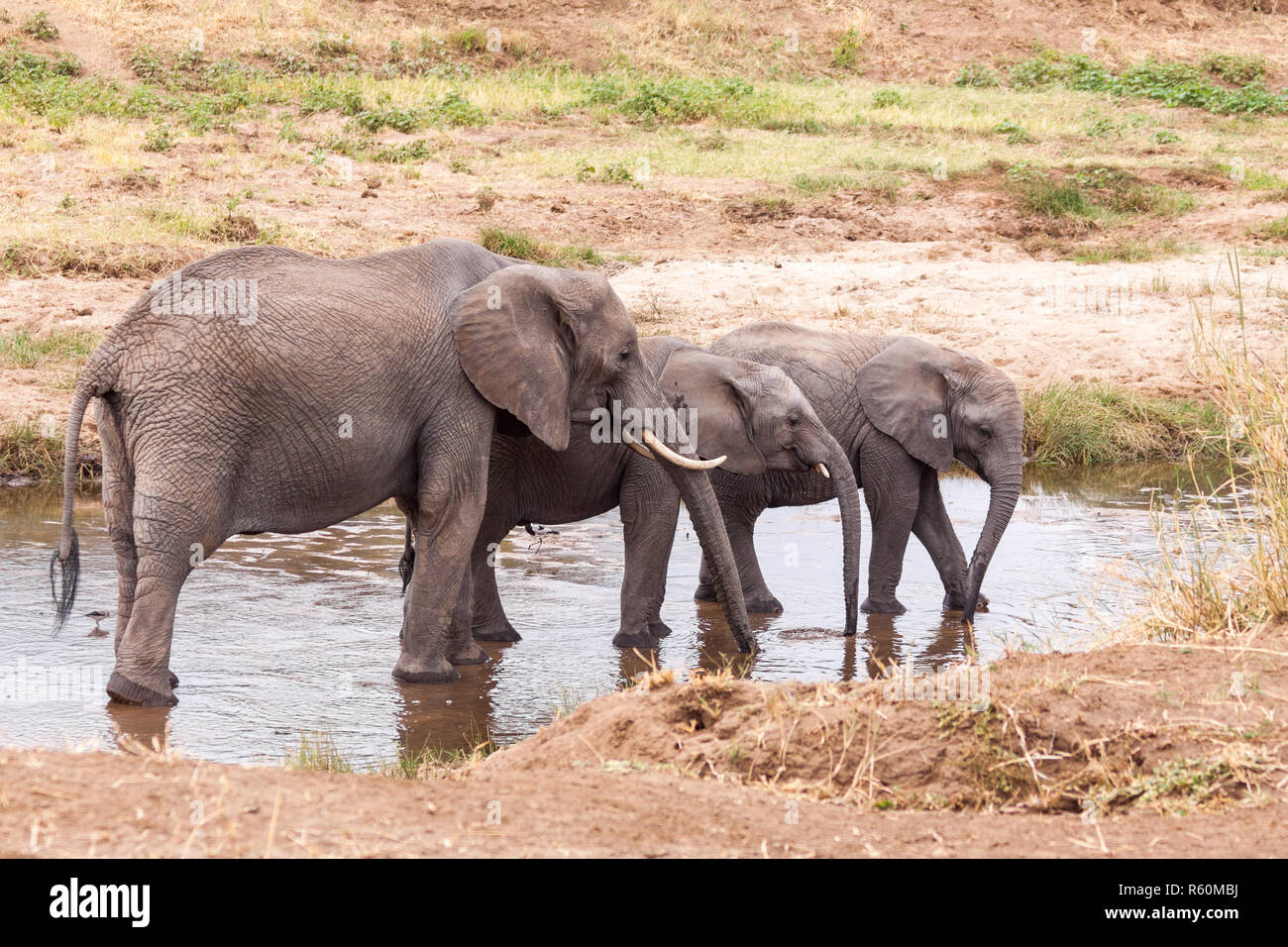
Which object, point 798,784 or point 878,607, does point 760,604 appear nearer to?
point 878,607

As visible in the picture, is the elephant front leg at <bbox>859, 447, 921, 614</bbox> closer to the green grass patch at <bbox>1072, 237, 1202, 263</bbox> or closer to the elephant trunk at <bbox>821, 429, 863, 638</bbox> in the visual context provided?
the elephant trunk at <bbox>821, 429, 863, 638</bbox>

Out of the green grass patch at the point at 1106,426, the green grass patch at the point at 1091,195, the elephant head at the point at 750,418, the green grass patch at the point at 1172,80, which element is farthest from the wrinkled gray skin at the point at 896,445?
the green grass patch at the point at 1172,80

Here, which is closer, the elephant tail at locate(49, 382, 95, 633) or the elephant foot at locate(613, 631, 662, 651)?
the elephant tail at locate(49, 382, 95, 633)

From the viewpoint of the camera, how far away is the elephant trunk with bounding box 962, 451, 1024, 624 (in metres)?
8.46

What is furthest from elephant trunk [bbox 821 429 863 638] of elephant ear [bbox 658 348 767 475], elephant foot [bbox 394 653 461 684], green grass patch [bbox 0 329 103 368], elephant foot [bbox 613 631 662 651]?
green grass patch [bbox 0 329 103 368]

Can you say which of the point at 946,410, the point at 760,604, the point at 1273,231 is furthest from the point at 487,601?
the point at 1273,231

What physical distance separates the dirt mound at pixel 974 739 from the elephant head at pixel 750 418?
3212 millimetres

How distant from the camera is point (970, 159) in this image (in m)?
20.5

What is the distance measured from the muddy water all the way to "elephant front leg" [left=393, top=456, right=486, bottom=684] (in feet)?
0.45

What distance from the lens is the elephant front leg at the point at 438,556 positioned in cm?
714

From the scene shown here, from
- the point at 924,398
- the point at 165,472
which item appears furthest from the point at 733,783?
the point at 924,398

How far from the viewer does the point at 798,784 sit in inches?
182

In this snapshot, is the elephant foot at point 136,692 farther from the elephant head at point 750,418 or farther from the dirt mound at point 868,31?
the dirt mound at point 868,31

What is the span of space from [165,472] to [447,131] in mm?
14264
